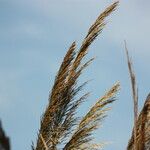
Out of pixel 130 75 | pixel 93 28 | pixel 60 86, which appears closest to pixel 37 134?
pixel 60 86

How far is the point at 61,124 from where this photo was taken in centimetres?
392

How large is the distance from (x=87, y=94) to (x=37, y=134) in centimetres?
72

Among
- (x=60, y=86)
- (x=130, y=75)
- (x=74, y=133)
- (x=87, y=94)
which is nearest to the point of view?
(x=130, y=75)

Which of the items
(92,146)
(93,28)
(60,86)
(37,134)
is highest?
(93,28)

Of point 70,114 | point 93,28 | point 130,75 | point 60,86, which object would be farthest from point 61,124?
point 130,75

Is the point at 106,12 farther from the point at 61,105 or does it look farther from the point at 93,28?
the point at 61,105

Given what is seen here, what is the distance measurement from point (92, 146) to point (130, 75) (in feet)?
7.86

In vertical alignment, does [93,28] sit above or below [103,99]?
above

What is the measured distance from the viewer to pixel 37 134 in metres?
3.82

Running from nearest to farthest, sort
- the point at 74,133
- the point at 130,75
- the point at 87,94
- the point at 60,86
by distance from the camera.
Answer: the point at 130,75 → the point at 74,133 → the point at 60,86 → the point at 87,94

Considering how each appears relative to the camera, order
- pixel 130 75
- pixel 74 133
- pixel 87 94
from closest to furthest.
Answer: pixel 130 75 → pixel 74 133 → pixel 87 94

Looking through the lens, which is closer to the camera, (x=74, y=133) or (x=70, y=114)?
(x=74, y=133)

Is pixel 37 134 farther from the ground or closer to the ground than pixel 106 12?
closer to the ground

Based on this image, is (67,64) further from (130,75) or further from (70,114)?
(130,75)
